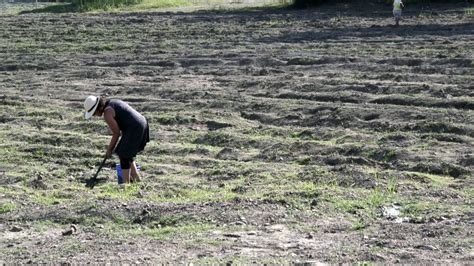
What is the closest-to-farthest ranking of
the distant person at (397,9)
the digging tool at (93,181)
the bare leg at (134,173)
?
1. the digging tool at (93,181)
2. the bare leg at (134,173)
3. the distant person at (397,9)

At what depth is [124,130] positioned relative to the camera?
1216 cm

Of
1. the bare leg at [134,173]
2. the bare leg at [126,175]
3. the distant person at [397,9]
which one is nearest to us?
the bare leg at [126,175]

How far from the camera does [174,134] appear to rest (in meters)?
15.0

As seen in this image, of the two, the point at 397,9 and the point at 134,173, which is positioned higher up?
the point at 397,9

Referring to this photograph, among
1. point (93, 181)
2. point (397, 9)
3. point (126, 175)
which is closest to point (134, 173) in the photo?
point (126, 175)

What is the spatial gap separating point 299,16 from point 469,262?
2534cm

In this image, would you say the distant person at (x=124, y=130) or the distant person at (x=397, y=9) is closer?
the distant person at (x=124, y=130)

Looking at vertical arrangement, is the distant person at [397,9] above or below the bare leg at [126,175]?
above

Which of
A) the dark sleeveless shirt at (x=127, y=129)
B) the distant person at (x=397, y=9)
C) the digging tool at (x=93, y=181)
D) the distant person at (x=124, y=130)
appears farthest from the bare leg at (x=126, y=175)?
the distant person at (x=397, y=9)

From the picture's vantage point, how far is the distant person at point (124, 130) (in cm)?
1192

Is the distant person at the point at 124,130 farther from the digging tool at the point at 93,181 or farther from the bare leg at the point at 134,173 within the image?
the digging tool at the point at 93,181

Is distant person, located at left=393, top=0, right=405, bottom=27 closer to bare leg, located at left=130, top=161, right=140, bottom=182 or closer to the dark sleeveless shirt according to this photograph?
the dark sleeveless shirt

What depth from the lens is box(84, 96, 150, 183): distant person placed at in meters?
11.9

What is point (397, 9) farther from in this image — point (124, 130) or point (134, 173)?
point (134, 173)
